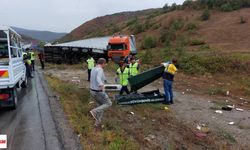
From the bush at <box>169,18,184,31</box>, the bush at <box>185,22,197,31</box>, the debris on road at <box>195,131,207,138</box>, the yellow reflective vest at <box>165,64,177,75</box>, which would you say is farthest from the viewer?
the bush at <box>169,18,184,31</box>

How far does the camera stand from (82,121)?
25.7 feet

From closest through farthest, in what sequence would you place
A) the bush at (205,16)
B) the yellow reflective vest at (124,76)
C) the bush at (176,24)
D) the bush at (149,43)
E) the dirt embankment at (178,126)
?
the dirt embankment at (178,126) < the yellow reflective vest at (124,76) < the bush at (149,43) < the bush at (176,24) < the bush at (205,16)

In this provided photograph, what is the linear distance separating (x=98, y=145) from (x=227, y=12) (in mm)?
38587

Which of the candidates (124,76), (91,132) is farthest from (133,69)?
(91,132)

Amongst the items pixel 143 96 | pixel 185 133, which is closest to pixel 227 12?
pixel 143 96

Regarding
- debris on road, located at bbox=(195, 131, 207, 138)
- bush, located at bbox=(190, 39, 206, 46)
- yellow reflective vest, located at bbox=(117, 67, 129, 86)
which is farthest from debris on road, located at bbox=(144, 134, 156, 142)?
bush, located at bbox=(190, 39, 206, 46)

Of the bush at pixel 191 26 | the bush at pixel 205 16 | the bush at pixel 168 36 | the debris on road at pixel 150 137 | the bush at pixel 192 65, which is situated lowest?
the debris on road at pixel 150 137

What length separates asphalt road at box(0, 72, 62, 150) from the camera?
6259 mm

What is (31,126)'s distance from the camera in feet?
24.9

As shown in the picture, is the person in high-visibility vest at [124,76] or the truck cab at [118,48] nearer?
the person in high-visibility vest at [124,76]

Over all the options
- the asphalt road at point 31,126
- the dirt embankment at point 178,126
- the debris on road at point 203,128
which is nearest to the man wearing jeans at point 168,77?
the dirt embankment at point 178,126

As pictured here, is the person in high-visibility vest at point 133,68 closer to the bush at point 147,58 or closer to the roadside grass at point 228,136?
the roadside grass at point 228,136

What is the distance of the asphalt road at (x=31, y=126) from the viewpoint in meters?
6.26

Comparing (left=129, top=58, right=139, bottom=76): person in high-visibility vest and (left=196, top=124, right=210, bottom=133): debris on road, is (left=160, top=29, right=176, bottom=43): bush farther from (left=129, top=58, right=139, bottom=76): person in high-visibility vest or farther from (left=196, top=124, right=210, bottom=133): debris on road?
(left=196, top=124, right=210, bottom=133): debris on road
